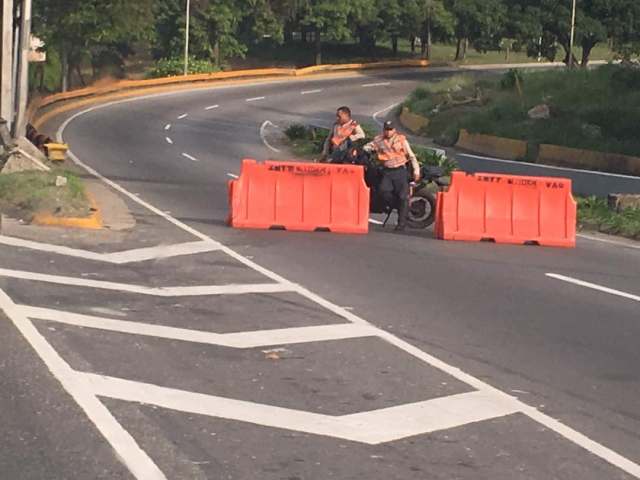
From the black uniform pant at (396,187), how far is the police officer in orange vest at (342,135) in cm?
155

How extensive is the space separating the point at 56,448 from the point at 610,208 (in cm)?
1685

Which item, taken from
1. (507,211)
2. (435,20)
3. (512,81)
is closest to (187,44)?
(435,20)

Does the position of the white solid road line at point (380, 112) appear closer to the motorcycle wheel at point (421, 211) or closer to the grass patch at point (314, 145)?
the grass patch at point (314, 145)

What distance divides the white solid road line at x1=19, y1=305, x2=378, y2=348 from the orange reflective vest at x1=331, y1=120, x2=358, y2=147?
9244 mm

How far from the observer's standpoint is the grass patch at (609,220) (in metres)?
20.6

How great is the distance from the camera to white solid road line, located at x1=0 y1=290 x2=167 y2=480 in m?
6.84

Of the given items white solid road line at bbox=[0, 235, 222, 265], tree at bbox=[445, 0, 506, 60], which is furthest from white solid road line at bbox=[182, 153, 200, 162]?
tree at bbox=[445, 0, 506, 60]

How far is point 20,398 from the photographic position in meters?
8.16

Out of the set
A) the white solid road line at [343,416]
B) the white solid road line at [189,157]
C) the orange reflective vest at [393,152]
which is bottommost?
the white solid road line at [189,157]

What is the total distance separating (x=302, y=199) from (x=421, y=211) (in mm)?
1925

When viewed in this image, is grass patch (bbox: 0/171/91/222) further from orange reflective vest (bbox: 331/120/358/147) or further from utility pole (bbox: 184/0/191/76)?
utility pole (bbox: 184/0/191/76)

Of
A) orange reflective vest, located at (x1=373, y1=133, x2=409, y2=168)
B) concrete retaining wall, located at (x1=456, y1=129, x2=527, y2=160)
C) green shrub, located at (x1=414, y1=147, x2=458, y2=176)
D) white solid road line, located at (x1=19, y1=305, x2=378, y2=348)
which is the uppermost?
orange reflective vest, located at (x1=373, y1=133, x2=409, y2=168)

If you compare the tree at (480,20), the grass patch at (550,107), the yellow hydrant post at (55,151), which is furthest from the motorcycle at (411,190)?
the tree at (480,20)

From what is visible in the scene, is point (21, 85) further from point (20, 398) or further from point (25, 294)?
point (20, 398)
